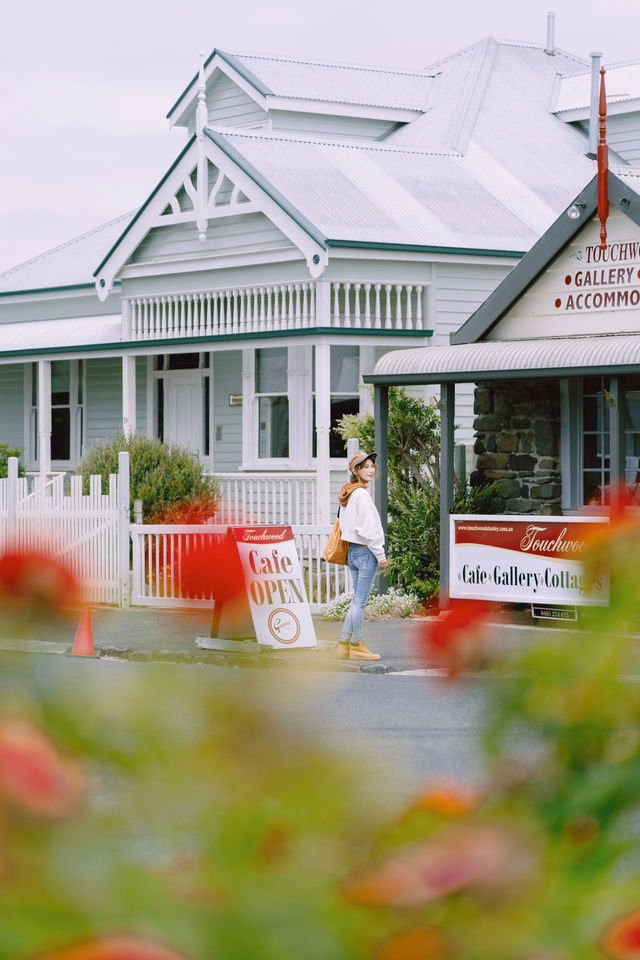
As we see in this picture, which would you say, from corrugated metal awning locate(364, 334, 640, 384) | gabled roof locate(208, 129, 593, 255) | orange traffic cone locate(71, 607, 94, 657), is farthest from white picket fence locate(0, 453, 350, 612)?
gabled roof locate(208, 129, 593, 255)

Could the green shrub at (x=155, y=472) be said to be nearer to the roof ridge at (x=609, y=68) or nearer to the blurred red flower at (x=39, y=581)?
the roof ridge at (x=609, y=68)

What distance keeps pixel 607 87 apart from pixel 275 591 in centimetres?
1533

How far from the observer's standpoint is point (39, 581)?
222cm

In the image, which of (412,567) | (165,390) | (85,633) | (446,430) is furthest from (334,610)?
(165,390)

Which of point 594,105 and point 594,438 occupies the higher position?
point 594,105

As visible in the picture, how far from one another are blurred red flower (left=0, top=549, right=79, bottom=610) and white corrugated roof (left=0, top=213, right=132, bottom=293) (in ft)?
85.1

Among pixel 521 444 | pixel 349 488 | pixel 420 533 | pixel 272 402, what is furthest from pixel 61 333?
pixel 349 488

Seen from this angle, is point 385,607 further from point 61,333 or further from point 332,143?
point 61,333

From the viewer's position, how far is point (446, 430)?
1706 centimetres

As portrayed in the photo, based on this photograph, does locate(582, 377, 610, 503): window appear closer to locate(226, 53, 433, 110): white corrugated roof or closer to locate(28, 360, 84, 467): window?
locate(226, 53, 433, 110): white corrugated roof

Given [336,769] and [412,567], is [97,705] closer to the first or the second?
[336,769]

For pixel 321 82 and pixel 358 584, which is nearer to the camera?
pixel 358 584

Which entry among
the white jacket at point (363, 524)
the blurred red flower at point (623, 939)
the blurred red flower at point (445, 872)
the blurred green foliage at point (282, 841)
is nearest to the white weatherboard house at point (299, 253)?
the white jacket at point (363, 524)

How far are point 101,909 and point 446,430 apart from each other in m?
16.1
